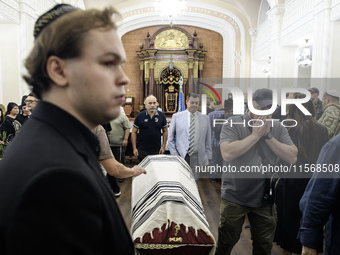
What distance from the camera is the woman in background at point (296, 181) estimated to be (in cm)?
277

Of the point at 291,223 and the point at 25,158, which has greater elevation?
the point at 25,158

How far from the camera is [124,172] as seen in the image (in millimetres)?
2137

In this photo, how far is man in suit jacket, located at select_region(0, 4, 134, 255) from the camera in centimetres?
56

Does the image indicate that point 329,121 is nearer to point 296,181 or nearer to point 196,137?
point 296,181

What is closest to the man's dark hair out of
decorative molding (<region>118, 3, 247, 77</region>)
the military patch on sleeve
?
the military patch on sleeve

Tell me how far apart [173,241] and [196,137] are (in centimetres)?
194

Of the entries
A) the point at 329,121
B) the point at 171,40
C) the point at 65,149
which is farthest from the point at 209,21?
the point at 65,149

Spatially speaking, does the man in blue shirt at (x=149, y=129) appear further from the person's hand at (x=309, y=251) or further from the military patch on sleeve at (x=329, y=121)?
the person's hand at (x=309, y=251)

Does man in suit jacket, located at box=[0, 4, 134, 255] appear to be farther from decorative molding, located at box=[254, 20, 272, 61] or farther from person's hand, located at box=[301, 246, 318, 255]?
decorative molding, located at box=[254, 20, 272, 61]

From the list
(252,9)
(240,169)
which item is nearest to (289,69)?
(252,9)

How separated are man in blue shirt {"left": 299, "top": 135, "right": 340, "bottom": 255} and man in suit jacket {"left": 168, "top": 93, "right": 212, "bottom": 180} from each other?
94.2 inches

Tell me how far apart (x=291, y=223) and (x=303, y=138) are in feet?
3.02

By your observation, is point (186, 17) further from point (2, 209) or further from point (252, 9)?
point (2, 209)

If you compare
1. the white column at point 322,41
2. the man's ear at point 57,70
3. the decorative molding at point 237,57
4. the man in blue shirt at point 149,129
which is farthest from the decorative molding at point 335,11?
the decorative molding at point 237,57
